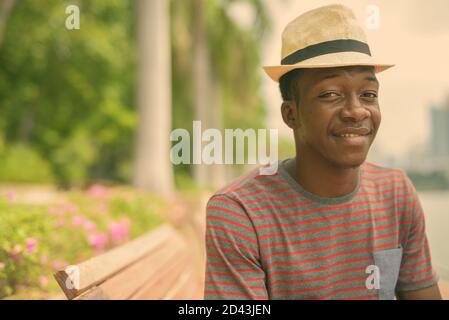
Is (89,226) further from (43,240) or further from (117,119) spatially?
(117,119)

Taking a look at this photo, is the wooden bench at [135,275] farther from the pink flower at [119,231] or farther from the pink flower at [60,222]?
the pink flower at [119,231]

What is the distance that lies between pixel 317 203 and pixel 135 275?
851 mm

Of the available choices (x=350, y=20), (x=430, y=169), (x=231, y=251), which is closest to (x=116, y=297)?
(x=231, y=251)

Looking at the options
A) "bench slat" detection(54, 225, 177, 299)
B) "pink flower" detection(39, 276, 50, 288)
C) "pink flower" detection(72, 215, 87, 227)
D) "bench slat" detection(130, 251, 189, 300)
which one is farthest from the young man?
"pink flower" detection(72, 215, 87, 227)

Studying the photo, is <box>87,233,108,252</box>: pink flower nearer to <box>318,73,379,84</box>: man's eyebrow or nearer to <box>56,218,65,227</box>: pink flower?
<box>56,218,65,227</box>: pink flower

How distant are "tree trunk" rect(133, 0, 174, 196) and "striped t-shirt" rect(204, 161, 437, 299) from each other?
574cm

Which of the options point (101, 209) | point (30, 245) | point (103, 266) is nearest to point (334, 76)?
point (103, 266)

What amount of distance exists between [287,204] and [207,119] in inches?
454

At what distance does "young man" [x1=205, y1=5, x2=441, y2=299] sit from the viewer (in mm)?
1551

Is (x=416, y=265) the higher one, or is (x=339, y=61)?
(x=339, y=61)

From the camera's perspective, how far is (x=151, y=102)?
7363 mm

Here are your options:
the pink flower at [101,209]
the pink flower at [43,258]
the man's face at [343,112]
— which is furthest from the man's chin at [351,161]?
the pink flower at [101,209]

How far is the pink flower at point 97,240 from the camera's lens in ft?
10.9

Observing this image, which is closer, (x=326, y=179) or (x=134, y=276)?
(x=326, y=179)
